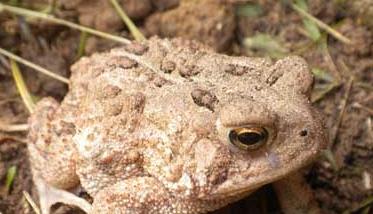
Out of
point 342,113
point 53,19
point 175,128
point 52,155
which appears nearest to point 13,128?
point 52,155

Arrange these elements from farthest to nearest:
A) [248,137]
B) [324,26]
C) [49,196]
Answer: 1. [324,26]
2. [49,196]
3. [248,137]

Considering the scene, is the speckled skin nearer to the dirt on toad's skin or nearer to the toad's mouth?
the toad's mouth

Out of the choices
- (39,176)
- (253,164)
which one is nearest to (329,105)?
(253,164)

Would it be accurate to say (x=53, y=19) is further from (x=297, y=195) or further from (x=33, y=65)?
(x=297, y=195)

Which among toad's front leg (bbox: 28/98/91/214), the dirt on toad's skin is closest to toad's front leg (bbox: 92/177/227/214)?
toad's front leg (bbox: 28/98/91/214)

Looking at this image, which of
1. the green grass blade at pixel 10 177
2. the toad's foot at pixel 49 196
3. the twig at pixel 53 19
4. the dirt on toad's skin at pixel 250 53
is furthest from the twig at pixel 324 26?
the green grass blade at pixel 10 177

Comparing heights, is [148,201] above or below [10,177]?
below
